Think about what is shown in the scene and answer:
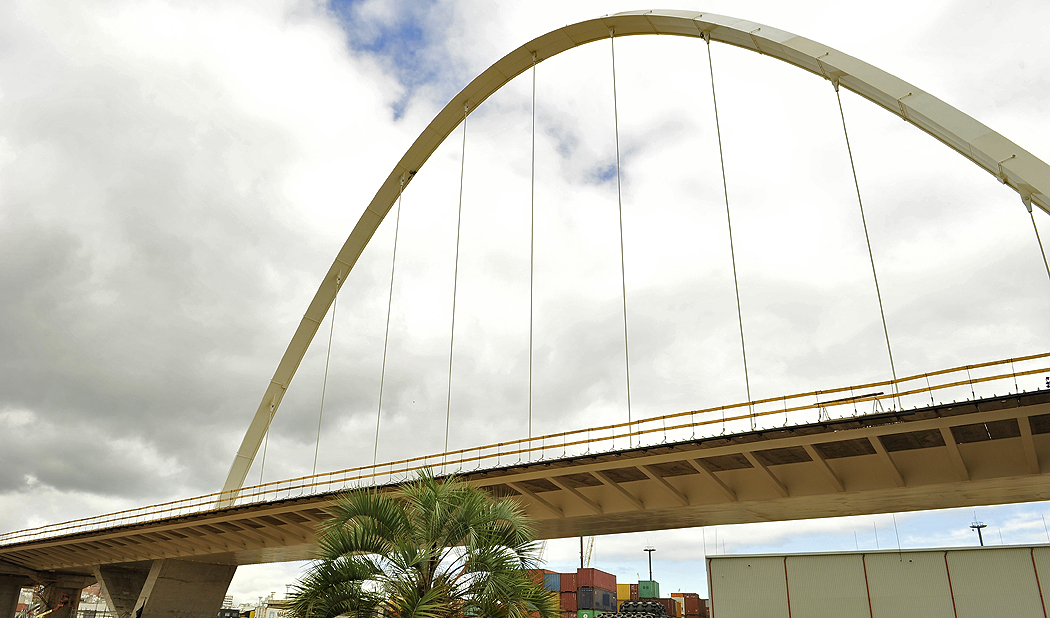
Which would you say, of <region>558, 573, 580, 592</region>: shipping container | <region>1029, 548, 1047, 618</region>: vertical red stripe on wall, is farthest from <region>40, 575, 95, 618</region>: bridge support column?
<region>1029, 548, 1047, 618</region>: vertical red stripe on wall

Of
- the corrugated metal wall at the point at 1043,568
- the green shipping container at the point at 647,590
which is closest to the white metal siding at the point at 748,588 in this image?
the corrugated metal wall at the point at 1043,568

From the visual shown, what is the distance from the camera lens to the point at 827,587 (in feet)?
91.2

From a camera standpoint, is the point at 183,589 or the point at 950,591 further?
the point at 183,589

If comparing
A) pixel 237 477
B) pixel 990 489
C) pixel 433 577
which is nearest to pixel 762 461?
pixel 990 489

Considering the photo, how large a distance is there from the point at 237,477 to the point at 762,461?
35.7m

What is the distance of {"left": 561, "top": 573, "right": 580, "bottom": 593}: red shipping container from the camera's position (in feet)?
163

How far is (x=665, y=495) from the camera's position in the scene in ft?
68.4

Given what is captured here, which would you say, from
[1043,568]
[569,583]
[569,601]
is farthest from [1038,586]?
[569,583]

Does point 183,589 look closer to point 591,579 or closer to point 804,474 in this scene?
point 591,579

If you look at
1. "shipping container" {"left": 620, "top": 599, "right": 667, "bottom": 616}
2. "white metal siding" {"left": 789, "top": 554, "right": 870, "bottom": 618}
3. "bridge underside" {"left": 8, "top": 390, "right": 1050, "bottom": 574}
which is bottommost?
"shipping container" {"left": 620, "top": 599, "right": 667, "bottom": 616}

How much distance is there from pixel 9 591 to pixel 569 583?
46215 mm

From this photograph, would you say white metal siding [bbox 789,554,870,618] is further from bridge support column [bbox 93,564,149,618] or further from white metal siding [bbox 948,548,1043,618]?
bridge support column [bbox 93,564,149,618]

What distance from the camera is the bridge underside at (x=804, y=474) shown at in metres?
Answer: 15.5

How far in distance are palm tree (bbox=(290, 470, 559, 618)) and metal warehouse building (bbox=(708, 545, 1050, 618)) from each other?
21549 millimetres
